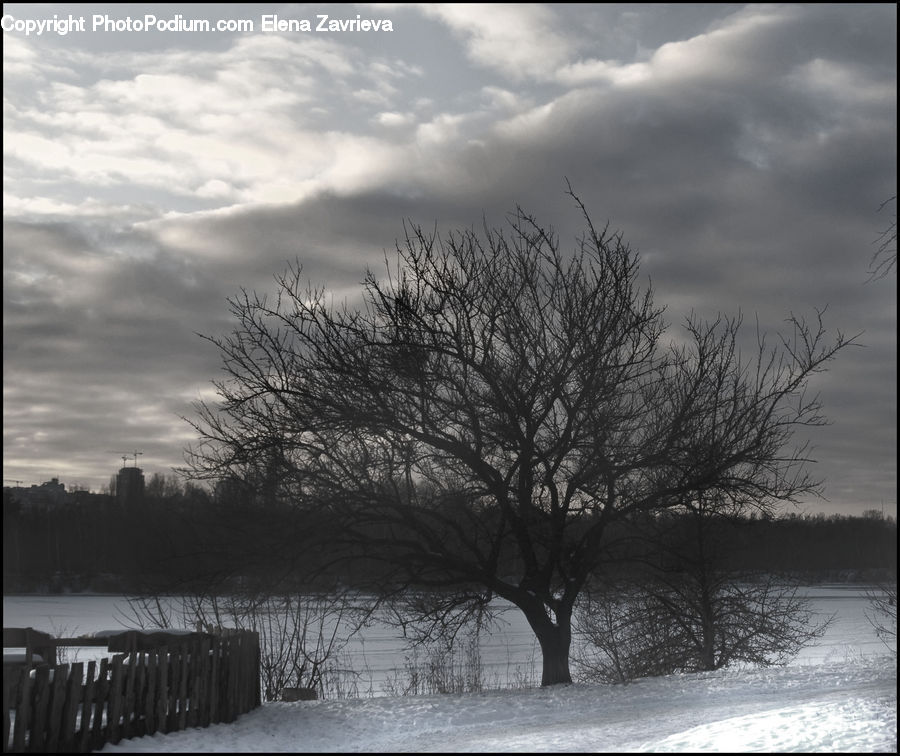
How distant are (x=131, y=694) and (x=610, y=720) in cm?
541

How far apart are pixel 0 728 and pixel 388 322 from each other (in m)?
9.41

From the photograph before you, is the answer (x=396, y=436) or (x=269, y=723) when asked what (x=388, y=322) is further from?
(x=269, y=723)

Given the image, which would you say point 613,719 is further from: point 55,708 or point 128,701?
point 55,708

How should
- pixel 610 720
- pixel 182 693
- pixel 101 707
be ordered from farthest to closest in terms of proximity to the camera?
pixel 182 693
pixel 610 720
pixel 101 707

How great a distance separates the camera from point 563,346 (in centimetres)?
1689

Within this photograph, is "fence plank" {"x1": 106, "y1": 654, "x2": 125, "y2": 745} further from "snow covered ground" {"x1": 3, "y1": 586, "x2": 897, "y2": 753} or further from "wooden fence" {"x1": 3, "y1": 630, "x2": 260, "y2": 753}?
"snow covered ground" {"x1": 3, "y1": 586, "x2": 897, "y2": 753}

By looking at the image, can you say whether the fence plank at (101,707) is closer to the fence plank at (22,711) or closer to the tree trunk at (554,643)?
the fence plank at (22,711)

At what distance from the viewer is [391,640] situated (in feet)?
175

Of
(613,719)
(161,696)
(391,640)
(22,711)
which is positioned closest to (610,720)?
(613,719)

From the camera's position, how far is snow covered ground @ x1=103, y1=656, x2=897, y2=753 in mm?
9047

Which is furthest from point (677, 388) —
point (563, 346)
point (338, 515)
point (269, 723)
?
point (269, 723)

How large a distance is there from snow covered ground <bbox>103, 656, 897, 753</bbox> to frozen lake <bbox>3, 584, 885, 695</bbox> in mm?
7316

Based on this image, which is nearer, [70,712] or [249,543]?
[70,712]

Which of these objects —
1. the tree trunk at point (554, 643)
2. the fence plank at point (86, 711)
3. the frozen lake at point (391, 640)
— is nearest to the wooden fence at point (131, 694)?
the fence plank at point (86, 711)
